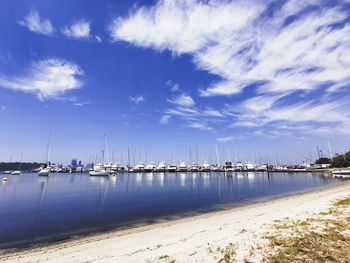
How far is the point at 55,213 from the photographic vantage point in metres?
29.1

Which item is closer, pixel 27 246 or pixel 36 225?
pixel 27 246

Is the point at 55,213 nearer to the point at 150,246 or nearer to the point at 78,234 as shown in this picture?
the point at 78,234

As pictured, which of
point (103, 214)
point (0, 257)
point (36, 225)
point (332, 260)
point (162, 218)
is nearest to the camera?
point (332, 260)

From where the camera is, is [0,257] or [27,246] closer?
[0,257]

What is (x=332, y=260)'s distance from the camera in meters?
7.50

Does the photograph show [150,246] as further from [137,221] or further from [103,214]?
A: [103,214]

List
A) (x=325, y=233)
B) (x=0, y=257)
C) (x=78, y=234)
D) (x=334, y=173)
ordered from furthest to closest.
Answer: (x=334, y=173) < (x=78, y=234) < (x=0, y=257) < (x=325, y=233)

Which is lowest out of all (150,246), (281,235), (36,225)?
(36,225)

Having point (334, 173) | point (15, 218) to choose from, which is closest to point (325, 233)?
point (15, 218)

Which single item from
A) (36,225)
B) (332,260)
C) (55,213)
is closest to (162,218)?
(36,225)

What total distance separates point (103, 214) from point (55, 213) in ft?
26.4

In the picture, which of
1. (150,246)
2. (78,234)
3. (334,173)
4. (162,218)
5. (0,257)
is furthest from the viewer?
(334,173)

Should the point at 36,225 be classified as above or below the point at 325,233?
below

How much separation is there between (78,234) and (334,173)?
12608 centimetres
